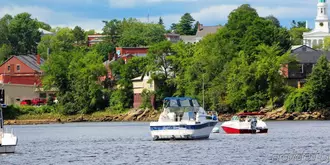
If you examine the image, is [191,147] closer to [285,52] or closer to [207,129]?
[207,129]

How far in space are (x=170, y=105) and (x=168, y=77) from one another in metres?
74.0

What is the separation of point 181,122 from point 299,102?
192ft

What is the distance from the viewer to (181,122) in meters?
91.4

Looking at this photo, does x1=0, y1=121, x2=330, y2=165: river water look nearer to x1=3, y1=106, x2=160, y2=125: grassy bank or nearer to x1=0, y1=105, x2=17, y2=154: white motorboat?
x1=0, y1=105, x2=17, y2=154: white motorboat

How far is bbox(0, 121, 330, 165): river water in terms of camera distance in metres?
72.1

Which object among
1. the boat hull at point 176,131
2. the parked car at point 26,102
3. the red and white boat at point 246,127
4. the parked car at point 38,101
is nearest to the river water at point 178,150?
the boat hull at point 176,131

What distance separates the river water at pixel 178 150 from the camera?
237ft

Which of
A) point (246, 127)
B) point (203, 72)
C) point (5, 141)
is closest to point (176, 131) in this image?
point (246, 127)

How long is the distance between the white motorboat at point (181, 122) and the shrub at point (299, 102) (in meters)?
52.7

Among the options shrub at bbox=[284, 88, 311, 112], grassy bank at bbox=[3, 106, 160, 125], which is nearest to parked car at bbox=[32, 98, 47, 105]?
grassy bank at bbox=[3, 106, 160, 125]

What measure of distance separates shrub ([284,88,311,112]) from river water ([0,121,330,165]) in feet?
128

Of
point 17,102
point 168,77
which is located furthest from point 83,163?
point 17,102

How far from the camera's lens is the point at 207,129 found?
95125mm

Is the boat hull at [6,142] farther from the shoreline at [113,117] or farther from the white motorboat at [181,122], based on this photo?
the shoreline at [113,117]
